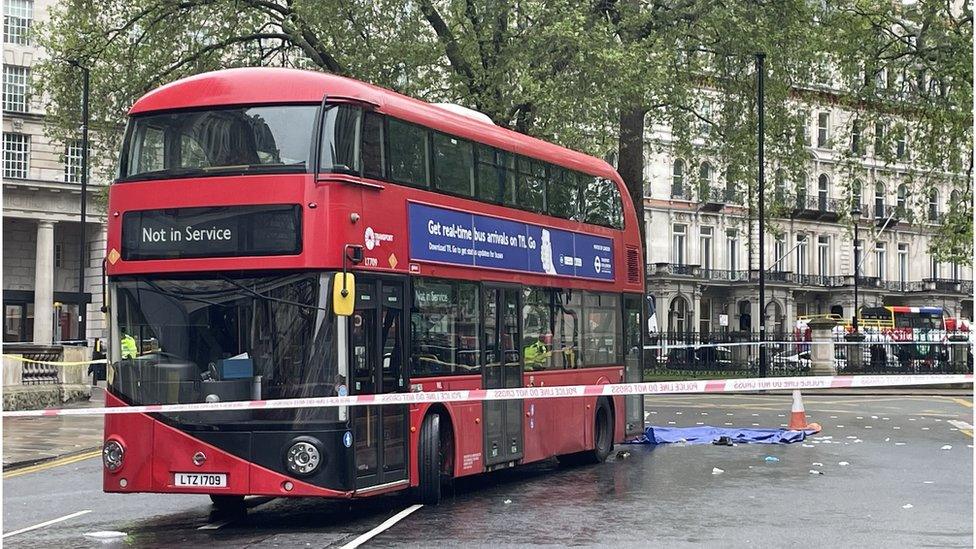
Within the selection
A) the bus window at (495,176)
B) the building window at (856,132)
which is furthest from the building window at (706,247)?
the bus window at (495,176)

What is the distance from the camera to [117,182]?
1223 cm

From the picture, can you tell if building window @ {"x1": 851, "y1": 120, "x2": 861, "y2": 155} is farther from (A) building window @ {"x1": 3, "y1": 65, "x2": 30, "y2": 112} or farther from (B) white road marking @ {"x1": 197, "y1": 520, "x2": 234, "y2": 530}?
(A) building window @ {"x1": 3, "y1": 65, "x2": 30, "y2": 112}

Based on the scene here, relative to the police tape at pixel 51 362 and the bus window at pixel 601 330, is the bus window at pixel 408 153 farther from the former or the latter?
the police tape at pixel 51 362

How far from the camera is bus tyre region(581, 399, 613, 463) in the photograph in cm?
1816

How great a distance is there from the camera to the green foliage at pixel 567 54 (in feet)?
101

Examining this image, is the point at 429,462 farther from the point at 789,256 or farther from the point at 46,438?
the point at 789,256

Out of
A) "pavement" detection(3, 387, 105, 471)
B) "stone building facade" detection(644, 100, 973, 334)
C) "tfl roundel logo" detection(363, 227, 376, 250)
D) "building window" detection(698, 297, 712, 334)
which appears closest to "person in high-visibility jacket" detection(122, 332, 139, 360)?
"tfl roundel logo" detection(363, 227, 376, 250)

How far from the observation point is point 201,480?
38.3 ft

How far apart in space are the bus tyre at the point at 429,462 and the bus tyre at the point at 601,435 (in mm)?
4813

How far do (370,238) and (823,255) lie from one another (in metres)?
70.7

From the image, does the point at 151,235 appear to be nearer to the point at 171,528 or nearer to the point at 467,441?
the point at 171,528

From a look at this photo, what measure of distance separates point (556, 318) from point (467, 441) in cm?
277

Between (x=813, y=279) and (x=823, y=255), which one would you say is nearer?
(x=813, y=279)

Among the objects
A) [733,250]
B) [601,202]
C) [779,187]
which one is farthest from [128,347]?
A: [733,250]
